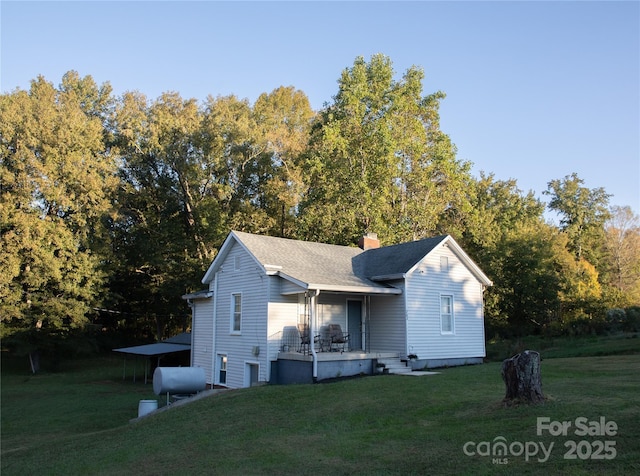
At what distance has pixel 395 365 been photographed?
711 inches

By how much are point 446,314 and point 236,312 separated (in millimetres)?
8205

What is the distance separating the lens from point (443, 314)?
2036 centimetres

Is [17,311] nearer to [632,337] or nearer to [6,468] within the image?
[6,468]

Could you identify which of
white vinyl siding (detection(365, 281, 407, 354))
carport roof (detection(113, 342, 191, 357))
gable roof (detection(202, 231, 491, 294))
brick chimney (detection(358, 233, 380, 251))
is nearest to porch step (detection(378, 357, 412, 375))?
white vinyl siding (detection(365, 281, 407, 354))

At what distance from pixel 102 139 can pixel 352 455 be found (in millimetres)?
34474

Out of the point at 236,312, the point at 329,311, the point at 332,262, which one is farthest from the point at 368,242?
the point at 236,312

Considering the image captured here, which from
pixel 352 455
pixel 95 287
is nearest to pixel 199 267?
pixel 95 287

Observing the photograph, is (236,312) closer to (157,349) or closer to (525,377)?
(157,349)

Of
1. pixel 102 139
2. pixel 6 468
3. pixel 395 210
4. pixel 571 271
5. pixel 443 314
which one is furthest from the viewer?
pixel 102 139

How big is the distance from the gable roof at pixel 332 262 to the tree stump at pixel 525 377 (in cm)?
890

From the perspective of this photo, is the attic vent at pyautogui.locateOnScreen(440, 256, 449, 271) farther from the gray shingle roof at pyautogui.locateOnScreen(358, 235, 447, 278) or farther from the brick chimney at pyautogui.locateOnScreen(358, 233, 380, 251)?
the brick chimney at pyautogui.locateOnScreen(358, 233, 380, 251)

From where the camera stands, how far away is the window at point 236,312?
19.7 metres

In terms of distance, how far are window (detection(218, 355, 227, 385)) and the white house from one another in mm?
39

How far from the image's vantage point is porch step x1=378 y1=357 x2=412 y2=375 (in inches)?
698
